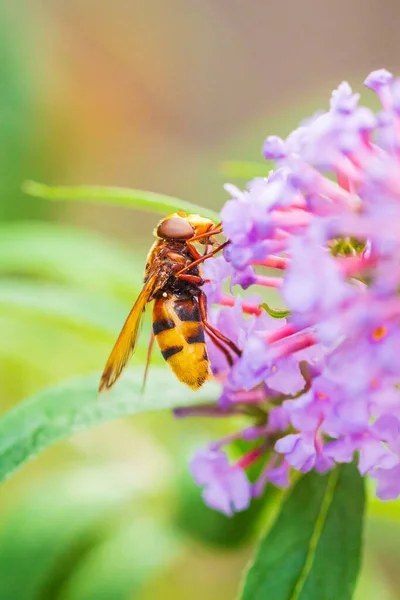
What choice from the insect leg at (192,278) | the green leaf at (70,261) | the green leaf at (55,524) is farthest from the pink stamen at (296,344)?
the green leaf at (55,524)

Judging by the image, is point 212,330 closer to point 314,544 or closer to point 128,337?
point 128,337

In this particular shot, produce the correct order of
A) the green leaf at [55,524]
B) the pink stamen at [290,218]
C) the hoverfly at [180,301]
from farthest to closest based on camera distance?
the green leaf at [55,524] < the hoverfly at [180,301] < the pink stamen at [290,218]

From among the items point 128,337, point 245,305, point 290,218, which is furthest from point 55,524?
point 290,218

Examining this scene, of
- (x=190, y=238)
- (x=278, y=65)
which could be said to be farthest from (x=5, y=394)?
(x=278, y=65)

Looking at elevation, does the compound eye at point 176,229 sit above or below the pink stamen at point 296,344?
above

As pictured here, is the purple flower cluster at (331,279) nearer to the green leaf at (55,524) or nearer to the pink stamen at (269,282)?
the pink stamen at (269,282)

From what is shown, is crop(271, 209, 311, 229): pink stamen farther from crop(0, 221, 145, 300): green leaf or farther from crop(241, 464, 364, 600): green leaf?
crop(0, 221, 145, 300): green leaf
